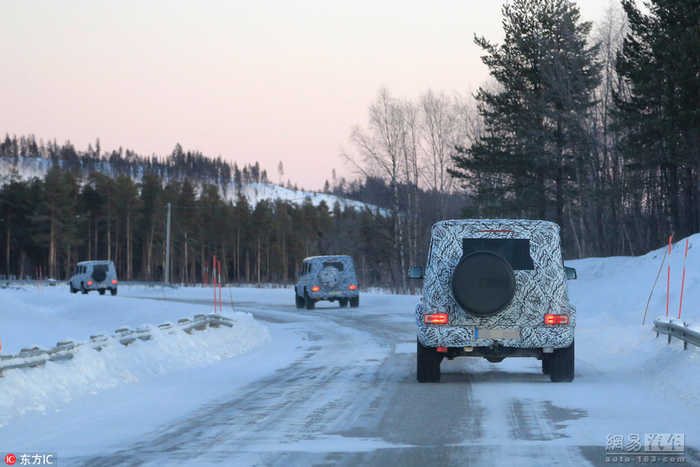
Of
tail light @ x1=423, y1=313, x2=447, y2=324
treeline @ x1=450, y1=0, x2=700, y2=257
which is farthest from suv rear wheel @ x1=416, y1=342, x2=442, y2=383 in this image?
treeline @ x1=450, y1=0, x2=700, y2=257

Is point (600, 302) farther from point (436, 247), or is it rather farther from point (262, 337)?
point (436, 247)

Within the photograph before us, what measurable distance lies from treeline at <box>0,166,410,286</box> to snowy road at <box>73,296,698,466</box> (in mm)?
87774

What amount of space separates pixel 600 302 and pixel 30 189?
4577 inches

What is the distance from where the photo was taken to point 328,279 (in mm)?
38250

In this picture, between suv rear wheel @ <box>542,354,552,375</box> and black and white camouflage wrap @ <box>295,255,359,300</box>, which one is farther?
black and white camouflage wrap @ <box>295,255,359,300</box>

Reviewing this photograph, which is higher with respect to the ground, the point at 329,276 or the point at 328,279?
the point at 329,276

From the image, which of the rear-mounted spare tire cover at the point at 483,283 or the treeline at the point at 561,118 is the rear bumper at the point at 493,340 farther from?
the treeline at the point at 561,118

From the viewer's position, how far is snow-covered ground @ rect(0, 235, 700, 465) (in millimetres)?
7824

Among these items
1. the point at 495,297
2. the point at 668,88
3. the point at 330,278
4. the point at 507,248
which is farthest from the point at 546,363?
the point at 330,278

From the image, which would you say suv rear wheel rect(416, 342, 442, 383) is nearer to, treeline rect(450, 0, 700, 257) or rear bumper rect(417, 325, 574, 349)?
rear bumper rect(417, 325, 574, 349)

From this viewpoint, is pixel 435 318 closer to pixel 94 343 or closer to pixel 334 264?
pixel 94 343

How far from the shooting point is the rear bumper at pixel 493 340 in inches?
492

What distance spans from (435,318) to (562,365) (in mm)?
1921

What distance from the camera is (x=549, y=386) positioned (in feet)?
41.1
